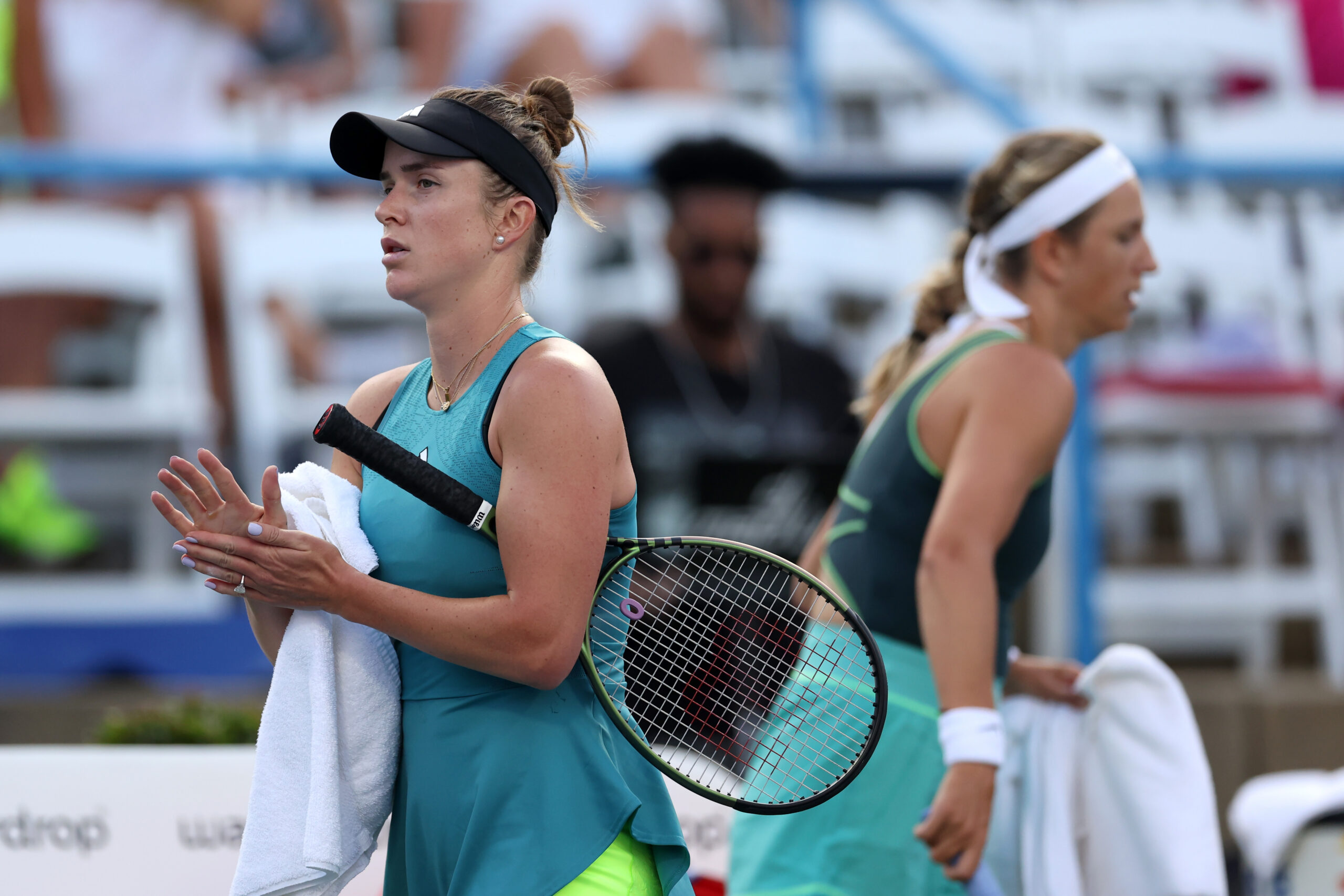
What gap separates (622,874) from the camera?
1.84 metres

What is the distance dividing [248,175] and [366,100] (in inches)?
59.3

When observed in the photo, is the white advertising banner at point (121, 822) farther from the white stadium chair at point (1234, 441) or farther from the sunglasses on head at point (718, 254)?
the white stadium chair at point (1234, 441)

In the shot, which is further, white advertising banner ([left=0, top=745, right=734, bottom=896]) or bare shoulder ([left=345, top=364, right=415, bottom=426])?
white advertising banner ([left=0, top=745, right=734, bottom=896])

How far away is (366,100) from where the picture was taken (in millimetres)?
6414


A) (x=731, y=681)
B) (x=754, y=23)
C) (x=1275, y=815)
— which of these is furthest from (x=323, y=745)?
(x=754, y=23)

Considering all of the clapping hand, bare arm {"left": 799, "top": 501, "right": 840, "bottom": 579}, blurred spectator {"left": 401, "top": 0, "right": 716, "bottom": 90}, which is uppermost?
blurred spectator {"left": 401, "top": 0, "right": 716, "bottom": 90}

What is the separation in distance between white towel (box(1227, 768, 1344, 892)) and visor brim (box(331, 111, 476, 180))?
2.36m

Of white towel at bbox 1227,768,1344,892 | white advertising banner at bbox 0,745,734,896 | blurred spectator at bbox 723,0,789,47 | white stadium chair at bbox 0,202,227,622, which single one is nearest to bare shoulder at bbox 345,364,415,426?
white advertising banner at bbox 0,745,734,896

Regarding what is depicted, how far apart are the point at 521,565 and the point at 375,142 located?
599mm

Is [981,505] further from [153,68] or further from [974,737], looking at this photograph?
[153,68]

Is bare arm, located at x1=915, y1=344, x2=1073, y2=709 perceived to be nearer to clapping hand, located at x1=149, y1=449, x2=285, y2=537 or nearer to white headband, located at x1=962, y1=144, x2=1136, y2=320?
white headband, located at x1=962, y1=144, x2=1136, y2=320

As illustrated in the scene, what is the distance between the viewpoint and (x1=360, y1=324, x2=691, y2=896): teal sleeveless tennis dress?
71.3 inches

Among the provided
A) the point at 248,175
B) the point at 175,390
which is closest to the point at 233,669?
the point at 175,390

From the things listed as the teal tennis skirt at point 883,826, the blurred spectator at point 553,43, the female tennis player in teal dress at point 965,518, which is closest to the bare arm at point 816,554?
the female tennis player in teal dress at point 965,518
